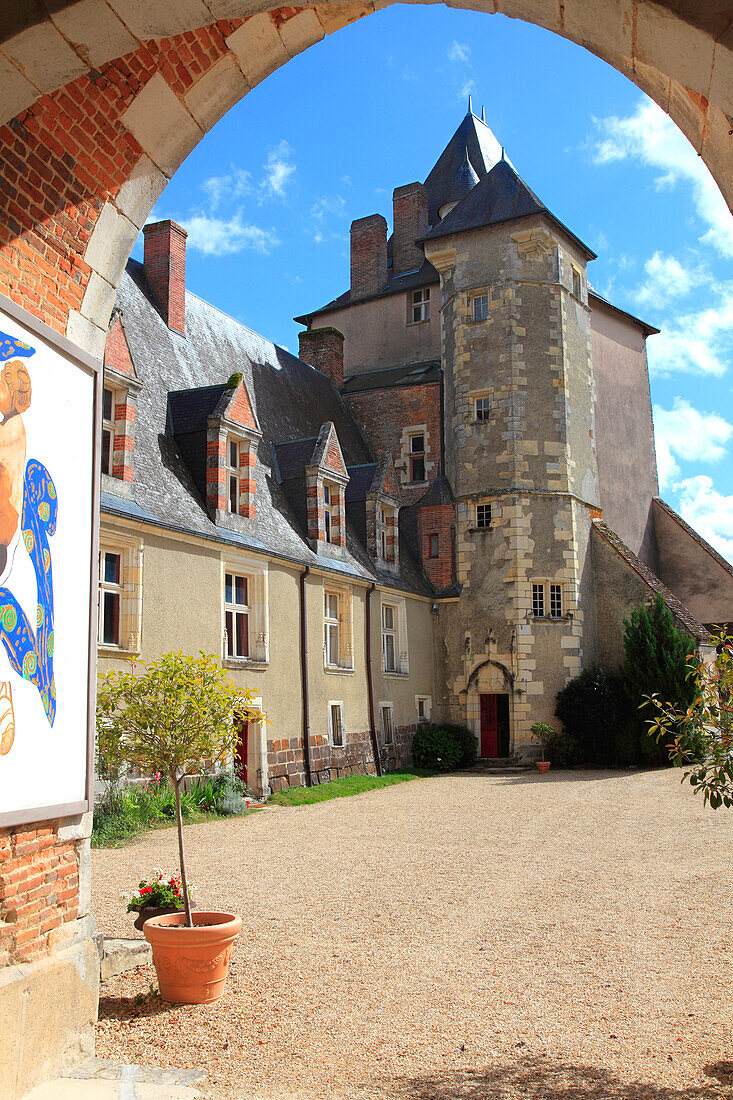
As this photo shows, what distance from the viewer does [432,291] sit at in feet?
88.7

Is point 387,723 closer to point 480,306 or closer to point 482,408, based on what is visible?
point 482,408

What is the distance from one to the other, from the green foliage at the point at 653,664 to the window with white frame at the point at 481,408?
20.6 ft

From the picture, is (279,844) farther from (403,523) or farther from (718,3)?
(403,523)

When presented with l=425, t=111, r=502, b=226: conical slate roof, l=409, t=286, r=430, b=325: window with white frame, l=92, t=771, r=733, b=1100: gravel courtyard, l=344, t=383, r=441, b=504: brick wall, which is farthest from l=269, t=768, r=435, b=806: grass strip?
l=425, t=111, r=502, b=226: conical slate roof

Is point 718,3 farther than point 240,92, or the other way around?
point 240,92

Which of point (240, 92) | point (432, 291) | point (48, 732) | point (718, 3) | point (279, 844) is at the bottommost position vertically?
point (279, 844)

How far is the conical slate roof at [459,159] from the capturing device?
30.7 metres

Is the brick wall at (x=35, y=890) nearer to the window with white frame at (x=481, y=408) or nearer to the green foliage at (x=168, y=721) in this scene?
the green foliage at (x=168, y=721)

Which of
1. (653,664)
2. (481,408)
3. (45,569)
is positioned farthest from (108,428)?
(653,664)

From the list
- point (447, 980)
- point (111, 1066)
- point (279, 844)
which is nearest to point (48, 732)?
point (111, 1066)

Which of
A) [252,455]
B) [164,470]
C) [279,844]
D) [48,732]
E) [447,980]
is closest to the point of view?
[48,732]

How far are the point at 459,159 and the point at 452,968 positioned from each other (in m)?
30.4

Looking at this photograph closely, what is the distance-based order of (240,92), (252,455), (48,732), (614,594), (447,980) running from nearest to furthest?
1. (48,732)
2. (240,92)
3. (447,980)
4. (252,455)
5. (614,594)

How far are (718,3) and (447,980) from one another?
5394mm
